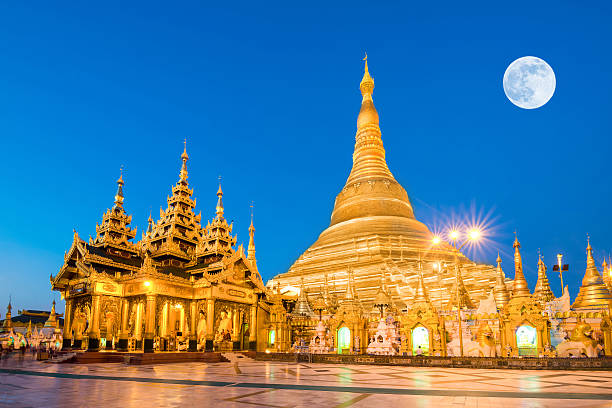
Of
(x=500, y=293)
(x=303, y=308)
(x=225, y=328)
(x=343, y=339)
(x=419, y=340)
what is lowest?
(x=343, y=339)

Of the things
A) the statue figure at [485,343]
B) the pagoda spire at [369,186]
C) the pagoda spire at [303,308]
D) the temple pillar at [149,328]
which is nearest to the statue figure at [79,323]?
the temple pillar at [149,328]

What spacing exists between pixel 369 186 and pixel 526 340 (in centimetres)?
3494

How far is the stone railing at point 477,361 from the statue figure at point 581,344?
6.95m

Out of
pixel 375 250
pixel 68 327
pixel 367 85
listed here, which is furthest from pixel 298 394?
pixel 367 85

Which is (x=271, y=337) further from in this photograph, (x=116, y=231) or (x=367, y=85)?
(x=367, y=85)

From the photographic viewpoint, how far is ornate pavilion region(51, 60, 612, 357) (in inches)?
1075

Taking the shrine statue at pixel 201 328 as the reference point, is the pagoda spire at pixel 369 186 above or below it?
above

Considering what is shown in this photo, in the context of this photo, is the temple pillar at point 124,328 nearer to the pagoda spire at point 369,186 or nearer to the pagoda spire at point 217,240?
the pagoda spire at point 217,240

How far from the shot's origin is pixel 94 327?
27.5 metres

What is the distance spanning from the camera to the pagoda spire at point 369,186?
56.8 meters

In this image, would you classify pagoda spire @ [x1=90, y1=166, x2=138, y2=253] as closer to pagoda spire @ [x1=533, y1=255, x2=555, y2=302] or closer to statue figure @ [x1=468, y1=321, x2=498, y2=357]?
statue figure @ [x1=468, y1=321, x2=498, y2=357]

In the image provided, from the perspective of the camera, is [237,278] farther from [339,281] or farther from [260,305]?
[339,281]

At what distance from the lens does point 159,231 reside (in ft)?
121

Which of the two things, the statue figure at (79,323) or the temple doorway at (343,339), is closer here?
the statue figure at (79,323)
